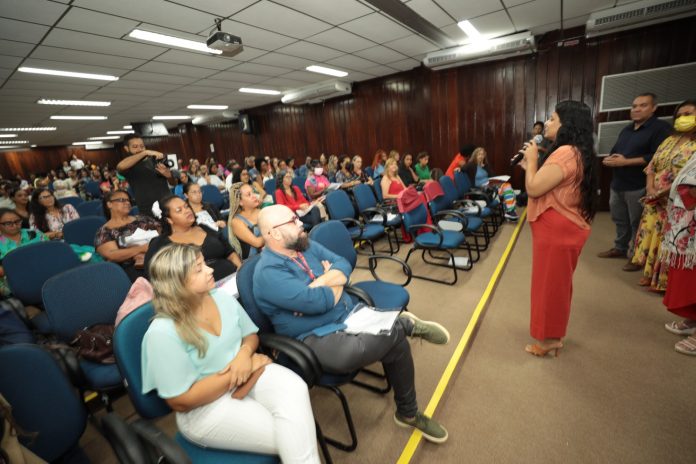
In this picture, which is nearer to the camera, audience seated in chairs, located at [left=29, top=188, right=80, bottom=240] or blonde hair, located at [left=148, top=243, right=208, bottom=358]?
blonde hair, located at [left=148, top=243, right=208, bottom=358]

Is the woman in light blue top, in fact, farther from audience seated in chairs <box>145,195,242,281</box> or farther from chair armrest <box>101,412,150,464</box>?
audience seated in chairs <box>145,195,242,281</box>

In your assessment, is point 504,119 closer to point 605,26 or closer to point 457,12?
point 605,26

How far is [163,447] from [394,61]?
7.30m

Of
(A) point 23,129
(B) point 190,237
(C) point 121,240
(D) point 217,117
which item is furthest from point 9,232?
(A) point 23,129

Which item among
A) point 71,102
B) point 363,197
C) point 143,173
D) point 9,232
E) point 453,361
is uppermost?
point 71,102

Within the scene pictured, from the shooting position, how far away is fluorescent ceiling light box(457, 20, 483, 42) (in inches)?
193

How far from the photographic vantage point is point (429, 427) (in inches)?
67.9

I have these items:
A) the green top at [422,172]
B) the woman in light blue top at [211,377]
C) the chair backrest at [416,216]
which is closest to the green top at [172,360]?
the woman in light blue top at [211,377]

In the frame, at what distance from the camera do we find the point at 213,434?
4.00 ft

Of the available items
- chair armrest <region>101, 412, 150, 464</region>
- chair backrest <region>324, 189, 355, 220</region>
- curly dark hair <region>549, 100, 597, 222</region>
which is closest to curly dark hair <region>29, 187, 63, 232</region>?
chair backrest <region>324, 189, 355, 220</region>

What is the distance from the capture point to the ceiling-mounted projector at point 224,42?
3.63m

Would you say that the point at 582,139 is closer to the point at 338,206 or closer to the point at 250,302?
the point at 250,302

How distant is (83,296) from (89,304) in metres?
0.06

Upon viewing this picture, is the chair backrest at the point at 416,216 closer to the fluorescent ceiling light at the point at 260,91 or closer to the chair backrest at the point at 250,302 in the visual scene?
the chair backrest at the point at 250,302
